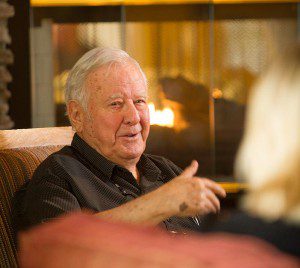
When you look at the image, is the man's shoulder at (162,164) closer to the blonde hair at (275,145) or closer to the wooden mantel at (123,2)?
the blonde hair at (275,145)

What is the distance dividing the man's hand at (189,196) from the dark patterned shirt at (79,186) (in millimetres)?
259

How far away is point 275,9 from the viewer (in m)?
5.23

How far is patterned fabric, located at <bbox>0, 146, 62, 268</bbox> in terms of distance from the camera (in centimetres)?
179

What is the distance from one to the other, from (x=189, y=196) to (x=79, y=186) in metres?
0.34

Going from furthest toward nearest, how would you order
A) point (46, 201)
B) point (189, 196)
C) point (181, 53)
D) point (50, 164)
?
point (181, 53), point (50, 164), point (46, 201), point (189, 196)

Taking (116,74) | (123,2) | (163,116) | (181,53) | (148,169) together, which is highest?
(123,2)

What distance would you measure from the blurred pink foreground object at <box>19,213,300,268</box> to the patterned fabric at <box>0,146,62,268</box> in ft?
3.31

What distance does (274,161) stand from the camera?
2.55ft

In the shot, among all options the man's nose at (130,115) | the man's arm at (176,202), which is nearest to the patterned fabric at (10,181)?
the man's nose at (130,115)

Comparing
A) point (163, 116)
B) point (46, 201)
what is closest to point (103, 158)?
point (46, 201)

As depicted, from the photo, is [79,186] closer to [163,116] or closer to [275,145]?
[275,145]

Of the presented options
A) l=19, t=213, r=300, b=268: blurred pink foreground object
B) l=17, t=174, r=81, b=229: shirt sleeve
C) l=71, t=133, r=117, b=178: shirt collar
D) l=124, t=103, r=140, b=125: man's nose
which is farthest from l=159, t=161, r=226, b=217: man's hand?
l=19, t=213, r=300, b=268: blurred pink foreground object

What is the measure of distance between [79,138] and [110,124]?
0.29ft

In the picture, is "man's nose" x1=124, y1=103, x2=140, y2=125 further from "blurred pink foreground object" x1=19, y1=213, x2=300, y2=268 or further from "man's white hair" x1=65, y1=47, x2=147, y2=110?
"blurred pink foreground object" x1=19, y1=213, x2=300, y2=268
